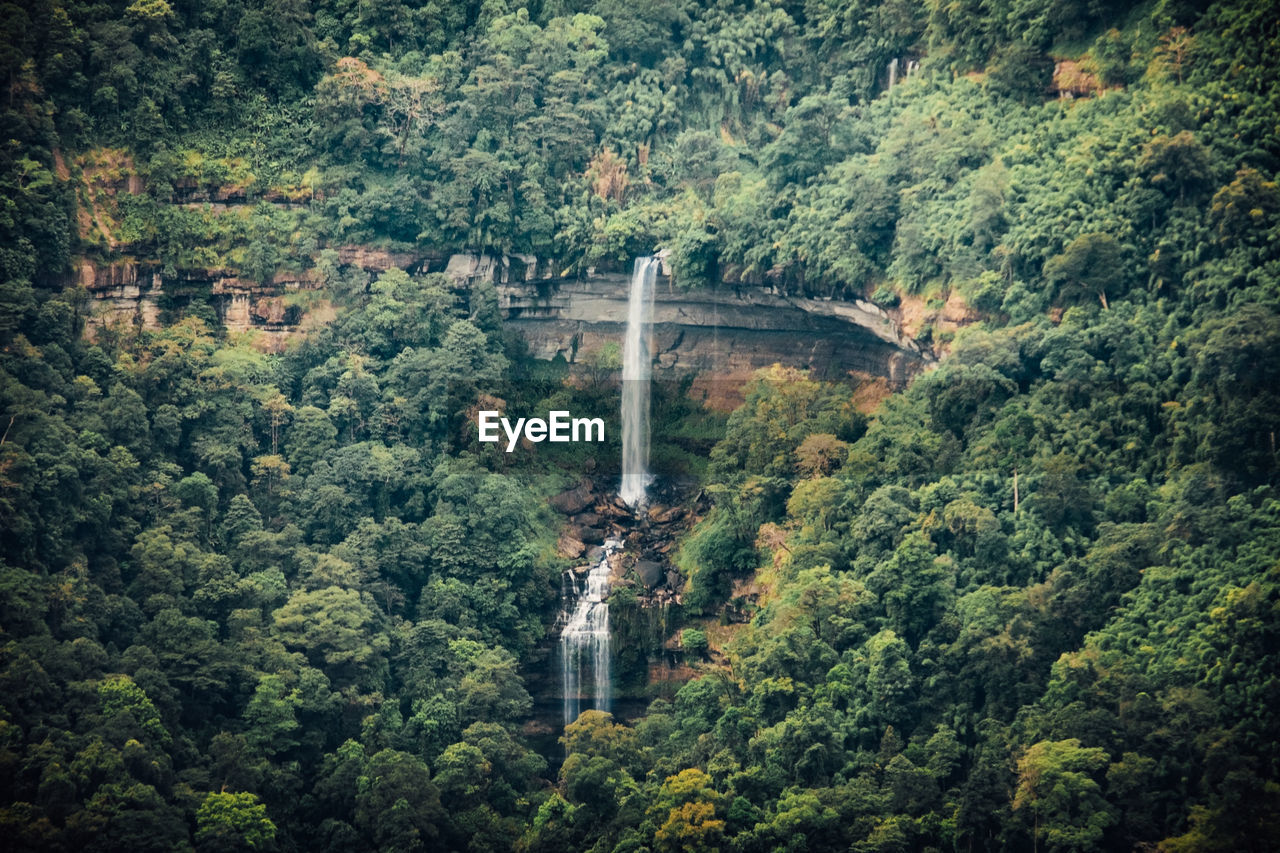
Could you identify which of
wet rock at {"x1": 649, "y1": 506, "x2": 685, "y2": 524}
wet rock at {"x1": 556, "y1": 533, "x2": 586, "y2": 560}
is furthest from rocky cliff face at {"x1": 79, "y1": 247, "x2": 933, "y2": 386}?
wet rock at {"x1": 556, "y1": 533, "x2": 586, "y2": 560}

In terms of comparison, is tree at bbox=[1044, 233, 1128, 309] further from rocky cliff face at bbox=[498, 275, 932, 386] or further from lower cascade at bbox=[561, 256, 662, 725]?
lower cascade at bbox=[561, 256, 662, 725]

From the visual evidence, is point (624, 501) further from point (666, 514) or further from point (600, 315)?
point (600, 315)

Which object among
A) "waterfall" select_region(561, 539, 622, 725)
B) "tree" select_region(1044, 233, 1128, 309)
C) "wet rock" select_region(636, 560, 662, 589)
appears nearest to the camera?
"tree" select_region(1044, 233, 1128, 309)

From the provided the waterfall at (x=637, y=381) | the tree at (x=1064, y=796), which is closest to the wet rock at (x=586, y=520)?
the waterfall at (x=637, y=381)

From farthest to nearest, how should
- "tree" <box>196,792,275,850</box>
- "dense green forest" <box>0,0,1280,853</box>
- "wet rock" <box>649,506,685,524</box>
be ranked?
"wet rock" <box>649,506,685,524</box>
"tree" <box>196,792,275,850</box>
"dense green forest" <box>0,0,1280,853</box>

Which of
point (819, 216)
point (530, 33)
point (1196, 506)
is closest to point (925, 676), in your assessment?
point (1196, 506)

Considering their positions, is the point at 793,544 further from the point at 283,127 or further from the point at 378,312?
the point at 283,127

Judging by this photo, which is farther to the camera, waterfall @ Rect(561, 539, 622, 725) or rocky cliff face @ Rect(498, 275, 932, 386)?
rocky cliff face @ Rect(498, 275, 932, 386)
